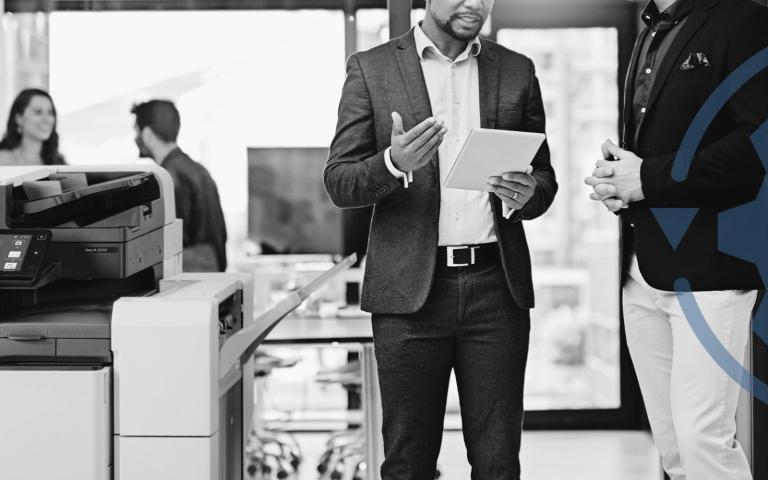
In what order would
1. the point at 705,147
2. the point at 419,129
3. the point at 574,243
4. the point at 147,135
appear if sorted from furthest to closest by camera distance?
the point at 574,243 → the point at 147,135 → the point at 705,147 → the point at 419,129

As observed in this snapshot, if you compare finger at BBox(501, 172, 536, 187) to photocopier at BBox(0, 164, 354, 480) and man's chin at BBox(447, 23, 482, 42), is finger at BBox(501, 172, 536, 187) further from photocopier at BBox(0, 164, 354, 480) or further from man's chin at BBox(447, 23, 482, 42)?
photocopier at BBox(0, 164, 354, 480)

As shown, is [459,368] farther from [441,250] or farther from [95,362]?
[95,362]

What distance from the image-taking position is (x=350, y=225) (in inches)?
176

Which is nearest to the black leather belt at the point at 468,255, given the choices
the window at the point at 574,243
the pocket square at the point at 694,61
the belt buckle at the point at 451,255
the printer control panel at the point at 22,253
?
the belt buckle at the point at 451,255

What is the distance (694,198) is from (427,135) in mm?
599

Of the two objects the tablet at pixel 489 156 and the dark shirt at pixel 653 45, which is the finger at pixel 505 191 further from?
the dark shirt at pixel 653 45

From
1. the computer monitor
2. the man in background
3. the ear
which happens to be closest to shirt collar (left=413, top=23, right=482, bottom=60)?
the computer monitor

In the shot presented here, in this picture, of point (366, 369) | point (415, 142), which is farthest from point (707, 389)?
point (366, 369)

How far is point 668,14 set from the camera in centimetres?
207

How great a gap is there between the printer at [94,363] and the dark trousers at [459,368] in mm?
401

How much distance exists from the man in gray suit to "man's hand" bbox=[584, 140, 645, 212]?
0.38 feet

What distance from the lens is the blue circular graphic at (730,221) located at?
6.30 feet

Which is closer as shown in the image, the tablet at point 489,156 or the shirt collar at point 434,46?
the tablet at point 489,156

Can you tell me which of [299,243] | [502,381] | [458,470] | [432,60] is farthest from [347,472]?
[432,60]
